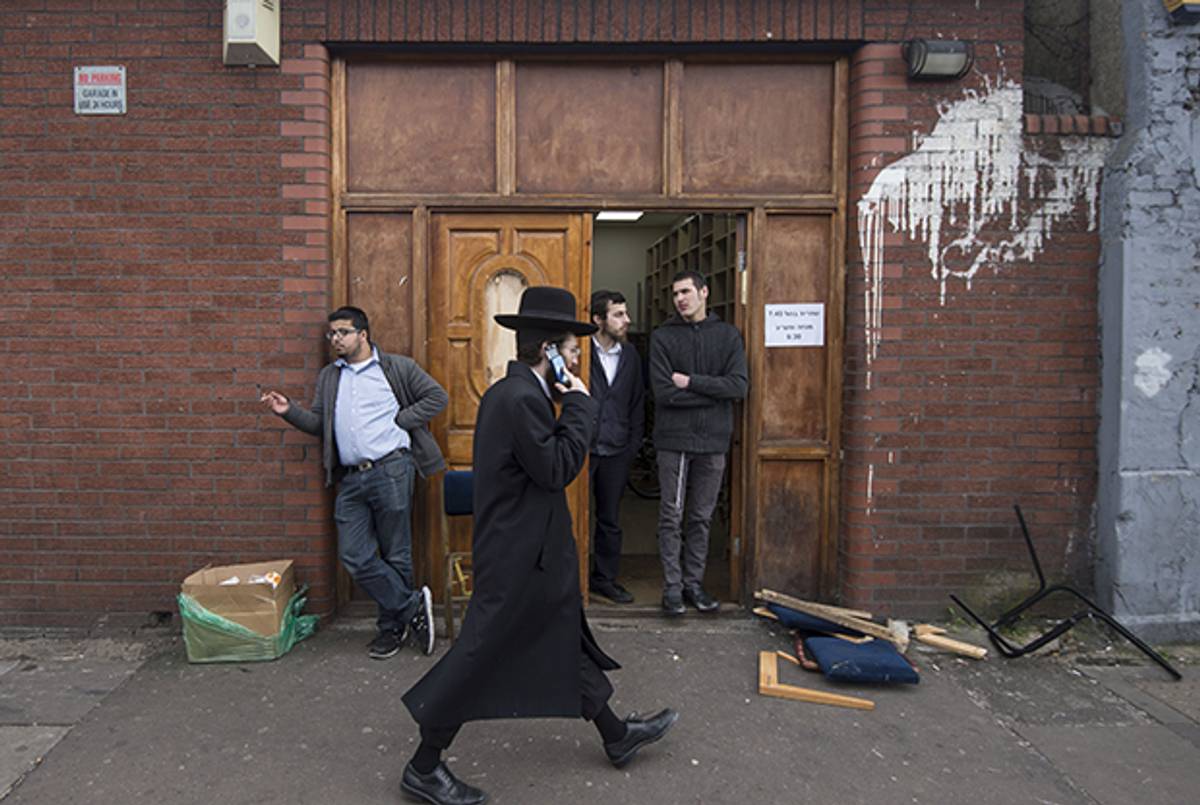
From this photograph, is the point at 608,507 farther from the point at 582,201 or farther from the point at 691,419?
the point at 582,201

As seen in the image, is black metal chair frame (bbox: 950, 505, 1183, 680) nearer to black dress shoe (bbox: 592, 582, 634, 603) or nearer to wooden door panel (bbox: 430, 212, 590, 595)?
black dress shoe (bbox: 592, 582, 634, 603)

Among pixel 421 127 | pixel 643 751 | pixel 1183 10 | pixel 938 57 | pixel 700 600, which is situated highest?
pixel 1183 10

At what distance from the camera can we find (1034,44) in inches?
229

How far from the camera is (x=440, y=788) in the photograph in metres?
3.36

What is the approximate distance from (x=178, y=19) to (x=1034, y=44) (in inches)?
208

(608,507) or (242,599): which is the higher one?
(608,507)

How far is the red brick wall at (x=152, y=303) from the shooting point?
5.19 meters

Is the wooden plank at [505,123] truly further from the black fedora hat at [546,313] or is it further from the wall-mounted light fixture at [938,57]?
the wall-mounted light fixture at [938,57]

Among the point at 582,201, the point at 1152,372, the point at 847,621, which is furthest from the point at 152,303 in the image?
the point at 1152,372

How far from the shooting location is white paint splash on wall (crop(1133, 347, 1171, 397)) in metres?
5.16

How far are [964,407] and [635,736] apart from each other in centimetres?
294

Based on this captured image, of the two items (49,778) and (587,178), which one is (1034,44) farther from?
(49,778)

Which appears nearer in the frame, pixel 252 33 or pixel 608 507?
pixel 252 33

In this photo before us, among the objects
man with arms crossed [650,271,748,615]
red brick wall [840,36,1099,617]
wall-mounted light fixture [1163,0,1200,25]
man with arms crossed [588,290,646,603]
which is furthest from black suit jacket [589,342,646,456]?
wall-mounted light fixture [1163,0,1200,25]
